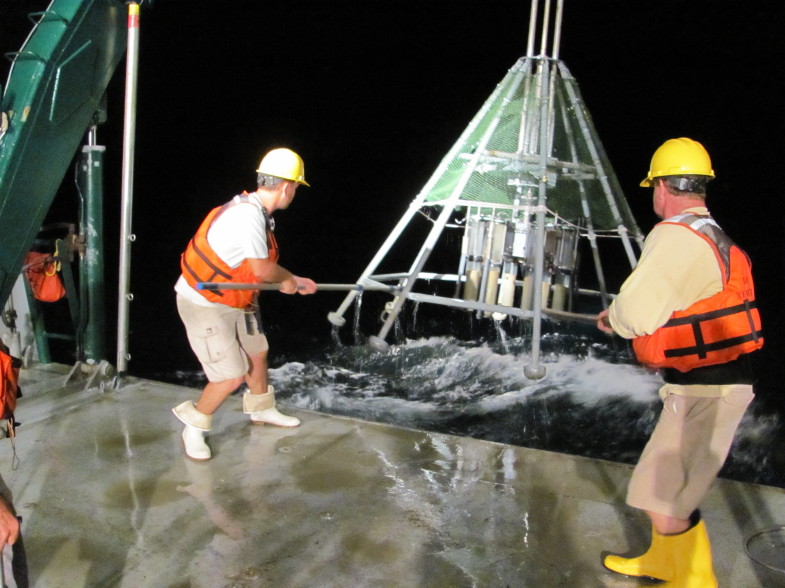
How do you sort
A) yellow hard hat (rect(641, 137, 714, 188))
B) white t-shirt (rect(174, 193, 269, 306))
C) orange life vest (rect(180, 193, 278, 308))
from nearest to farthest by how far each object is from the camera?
yellow hard hat (rect(641, 137, 714, 188))
white t-shirt (rect(174, 193, 269, 306))
orange life vest (rect(180, 193, 278, 308))

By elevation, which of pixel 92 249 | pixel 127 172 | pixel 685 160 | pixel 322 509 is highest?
pixel 685 160

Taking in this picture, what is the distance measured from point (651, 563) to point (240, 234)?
2519 mm

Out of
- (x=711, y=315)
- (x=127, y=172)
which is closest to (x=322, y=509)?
(x=711, y=315)

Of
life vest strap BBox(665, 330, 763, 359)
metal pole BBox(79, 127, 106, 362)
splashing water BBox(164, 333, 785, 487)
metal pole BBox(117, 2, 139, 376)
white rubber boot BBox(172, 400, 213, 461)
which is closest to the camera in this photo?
life vest strap BBox(665, 330, 763, 359)

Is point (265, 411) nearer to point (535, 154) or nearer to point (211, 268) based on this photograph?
point (211, 268)

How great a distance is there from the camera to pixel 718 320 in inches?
93.3

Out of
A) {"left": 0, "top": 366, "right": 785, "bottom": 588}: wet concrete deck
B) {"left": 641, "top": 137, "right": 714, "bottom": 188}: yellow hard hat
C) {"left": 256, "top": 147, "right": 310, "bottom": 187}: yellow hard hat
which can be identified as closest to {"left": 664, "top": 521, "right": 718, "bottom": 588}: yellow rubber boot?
{"left": 0, "top": 366, "right": 785, "bottom": 588}: wet concrete deck

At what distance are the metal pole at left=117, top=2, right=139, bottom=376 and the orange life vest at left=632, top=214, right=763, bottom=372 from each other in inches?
146

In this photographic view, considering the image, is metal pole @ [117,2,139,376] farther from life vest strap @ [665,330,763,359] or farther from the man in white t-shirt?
life vest strap @ [665,330,763,359]

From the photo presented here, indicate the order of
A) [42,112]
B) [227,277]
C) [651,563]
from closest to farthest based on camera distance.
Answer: [651,563] < [227,277] < [42,112]

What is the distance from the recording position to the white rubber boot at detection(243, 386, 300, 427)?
426 cm

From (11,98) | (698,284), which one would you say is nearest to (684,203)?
(698,284)

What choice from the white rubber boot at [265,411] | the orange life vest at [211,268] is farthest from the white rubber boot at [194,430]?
the orange life vest at [211,268]

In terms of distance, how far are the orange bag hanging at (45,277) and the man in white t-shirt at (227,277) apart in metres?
1.67
